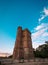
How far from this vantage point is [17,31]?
38062 millimetres

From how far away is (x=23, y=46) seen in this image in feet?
120

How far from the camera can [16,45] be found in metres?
36.2

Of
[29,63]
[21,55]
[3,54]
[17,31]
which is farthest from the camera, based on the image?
[3,54]

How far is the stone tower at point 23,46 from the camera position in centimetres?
3555

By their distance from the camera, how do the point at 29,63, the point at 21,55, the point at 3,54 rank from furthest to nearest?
the point at 3,54
the point at 21,55
the point at 29,63

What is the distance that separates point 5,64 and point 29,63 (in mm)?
4778

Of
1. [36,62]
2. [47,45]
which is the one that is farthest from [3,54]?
[36,62]

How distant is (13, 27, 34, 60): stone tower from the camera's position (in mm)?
35553

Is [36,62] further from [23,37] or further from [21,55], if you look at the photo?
[23,37]

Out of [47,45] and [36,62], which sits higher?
[47,45]

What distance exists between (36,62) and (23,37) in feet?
37.0

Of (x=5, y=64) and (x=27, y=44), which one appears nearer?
(x=5, y=64)

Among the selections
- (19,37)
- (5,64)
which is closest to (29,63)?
(5,64)

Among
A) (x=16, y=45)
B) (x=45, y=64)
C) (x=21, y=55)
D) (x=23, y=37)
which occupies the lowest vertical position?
(x=45, y=64)
